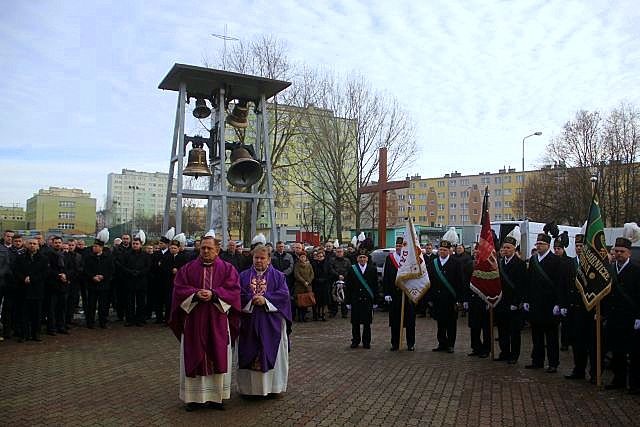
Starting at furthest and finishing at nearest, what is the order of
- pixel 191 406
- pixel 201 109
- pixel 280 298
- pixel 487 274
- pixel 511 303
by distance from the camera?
pixel 201 109, pixel 487 274, pixel 511 303, pixel 280 298, pixel 191 406

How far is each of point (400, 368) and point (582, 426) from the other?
3.10m

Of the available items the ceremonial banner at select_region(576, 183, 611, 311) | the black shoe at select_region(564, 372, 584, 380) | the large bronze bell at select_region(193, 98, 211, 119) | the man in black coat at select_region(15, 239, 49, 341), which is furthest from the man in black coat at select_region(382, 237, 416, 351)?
the large bronze bell at select_region(193, 98, 211, 119)

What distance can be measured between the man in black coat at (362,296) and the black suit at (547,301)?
2822mm

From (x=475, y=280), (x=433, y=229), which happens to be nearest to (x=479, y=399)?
(x=475, y=280)

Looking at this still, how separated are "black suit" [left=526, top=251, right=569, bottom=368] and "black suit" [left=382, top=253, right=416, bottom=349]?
2.23 meters

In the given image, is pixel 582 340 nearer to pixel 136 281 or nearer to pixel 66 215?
pixel 136 281

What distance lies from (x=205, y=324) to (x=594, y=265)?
17.1 ft

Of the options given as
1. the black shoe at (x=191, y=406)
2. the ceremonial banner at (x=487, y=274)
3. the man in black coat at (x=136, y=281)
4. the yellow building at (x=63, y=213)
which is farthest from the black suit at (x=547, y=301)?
the yellow building at (x=63, y=213)

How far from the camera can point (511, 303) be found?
29.6 feet

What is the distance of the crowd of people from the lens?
6.40m

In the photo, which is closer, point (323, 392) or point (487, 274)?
point (323, 392)

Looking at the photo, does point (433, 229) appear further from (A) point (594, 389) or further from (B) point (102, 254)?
(A) point (594, 389)

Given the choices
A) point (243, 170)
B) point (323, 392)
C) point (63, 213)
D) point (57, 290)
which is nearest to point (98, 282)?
point (57, 290)

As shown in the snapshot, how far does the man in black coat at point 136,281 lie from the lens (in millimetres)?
12844
